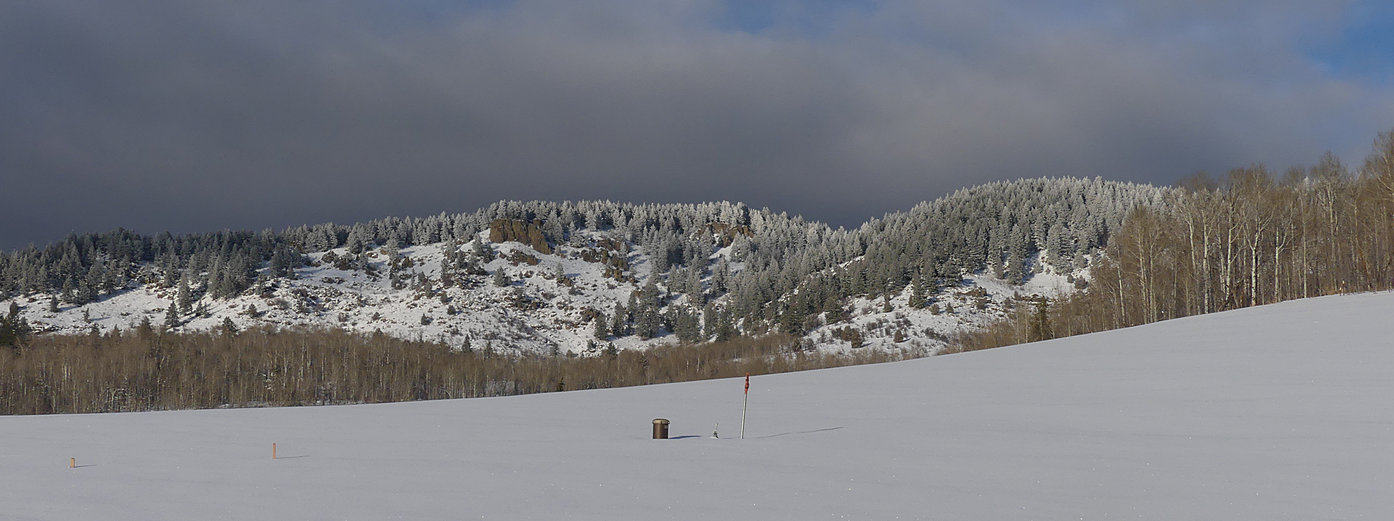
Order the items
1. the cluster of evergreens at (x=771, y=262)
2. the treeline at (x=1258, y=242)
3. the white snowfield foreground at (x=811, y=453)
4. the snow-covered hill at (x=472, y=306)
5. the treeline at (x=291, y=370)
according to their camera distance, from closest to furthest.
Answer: the white snowfield foreground at (x=811, y=453) → the treeline at (x=1258, y=242) → the treeline at (x=291, y=370) → the snow-covered hill at (x=472, y=306) → the cluster of evergreens at (x=771, y=262)

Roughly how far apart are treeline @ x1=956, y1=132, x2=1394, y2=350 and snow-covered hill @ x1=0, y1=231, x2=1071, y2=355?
141 ft

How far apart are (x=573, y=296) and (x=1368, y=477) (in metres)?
171

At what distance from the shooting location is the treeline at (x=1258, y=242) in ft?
152

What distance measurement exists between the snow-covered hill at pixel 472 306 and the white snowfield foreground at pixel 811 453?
7804cm

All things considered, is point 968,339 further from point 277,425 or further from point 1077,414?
point 277,425

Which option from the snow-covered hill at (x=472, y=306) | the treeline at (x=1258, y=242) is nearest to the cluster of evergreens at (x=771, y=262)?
the snow-covered hill at (x=472, y=306)

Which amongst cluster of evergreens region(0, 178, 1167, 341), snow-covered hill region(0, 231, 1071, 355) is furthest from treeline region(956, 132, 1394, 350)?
cluster of evergreens region(0, 178, 1167, 341)

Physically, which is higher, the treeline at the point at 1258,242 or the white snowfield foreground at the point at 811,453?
the treeline at the point at 1258,242

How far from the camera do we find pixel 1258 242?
48.6 metres

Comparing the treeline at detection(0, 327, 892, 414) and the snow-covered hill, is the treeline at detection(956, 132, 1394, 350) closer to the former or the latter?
the treeline at detection(0, 327, 892, 414)

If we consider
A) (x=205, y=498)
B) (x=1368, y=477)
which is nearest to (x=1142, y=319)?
(x=1368, y=477)

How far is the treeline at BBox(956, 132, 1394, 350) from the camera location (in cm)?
→ 4641

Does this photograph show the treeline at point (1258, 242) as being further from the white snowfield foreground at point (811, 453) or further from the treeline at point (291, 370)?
the treeline at point (291, 370)

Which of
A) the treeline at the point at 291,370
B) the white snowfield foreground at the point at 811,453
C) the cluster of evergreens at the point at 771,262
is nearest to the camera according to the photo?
the white snowfield foreground at the point at 811,453
